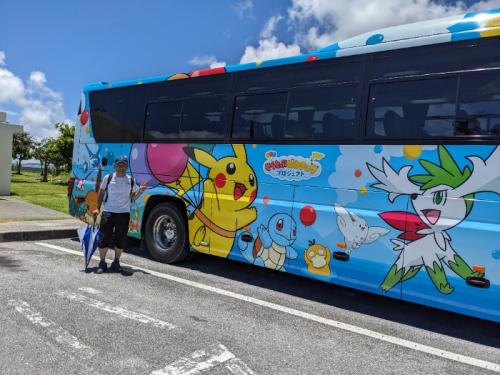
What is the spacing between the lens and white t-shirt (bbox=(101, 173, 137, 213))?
688 cm

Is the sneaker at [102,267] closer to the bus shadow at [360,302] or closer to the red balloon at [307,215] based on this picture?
the bus shadow at [360,302]

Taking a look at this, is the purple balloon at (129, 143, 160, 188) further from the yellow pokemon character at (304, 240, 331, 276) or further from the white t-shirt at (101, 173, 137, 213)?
the yellow pokemon character at (304, 240, 331, 276)

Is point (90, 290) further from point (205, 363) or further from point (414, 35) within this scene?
point (414, 35)

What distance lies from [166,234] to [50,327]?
132 inches

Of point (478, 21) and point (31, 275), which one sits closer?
point (478, 21)

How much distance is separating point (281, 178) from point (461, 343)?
2788mm

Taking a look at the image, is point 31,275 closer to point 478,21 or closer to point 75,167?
point 75,167

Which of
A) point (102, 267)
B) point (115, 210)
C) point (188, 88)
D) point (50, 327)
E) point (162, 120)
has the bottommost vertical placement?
point (50, 327)

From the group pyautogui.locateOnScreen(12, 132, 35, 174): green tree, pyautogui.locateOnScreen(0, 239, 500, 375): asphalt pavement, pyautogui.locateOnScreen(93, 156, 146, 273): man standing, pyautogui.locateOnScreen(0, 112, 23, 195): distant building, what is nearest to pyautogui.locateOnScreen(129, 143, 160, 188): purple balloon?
pyautogui.locateOnScreen(93, 156, 146, 273): man standing

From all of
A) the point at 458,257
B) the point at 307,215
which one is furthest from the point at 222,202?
the point at 458,257

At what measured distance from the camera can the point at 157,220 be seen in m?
7.75

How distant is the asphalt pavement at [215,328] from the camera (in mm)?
3842

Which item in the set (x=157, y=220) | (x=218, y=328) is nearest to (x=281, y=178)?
(x=218, y=328)

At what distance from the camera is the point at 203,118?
707cm
